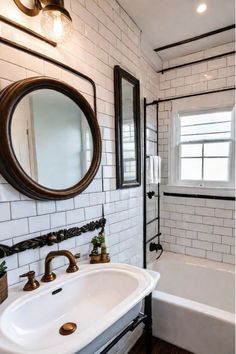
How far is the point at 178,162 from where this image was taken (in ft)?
8.15

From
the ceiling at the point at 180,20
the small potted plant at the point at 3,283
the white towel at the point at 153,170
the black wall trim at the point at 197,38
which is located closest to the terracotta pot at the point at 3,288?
the small potted plant at the point at 3,283

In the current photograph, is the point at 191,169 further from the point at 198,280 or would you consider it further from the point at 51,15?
the point at 51,15

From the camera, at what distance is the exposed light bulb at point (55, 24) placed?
99 cm

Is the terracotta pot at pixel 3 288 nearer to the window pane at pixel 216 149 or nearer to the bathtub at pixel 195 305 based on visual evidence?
the bathtub at pixel 195 305

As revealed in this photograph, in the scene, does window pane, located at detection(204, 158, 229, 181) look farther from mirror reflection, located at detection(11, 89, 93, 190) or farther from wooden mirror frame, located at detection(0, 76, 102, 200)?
wooden mirror frame, located at detection(0, 76, 102, 200)

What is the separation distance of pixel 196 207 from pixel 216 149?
2.21ft

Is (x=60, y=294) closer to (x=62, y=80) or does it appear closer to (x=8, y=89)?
(x=8, y=89)

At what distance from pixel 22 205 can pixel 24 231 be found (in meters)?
0.12

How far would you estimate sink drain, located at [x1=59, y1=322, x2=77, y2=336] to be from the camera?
0.91 metres

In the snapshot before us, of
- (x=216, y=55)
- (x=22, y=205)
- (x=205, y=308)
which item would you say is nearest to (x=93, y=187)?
(x=22, y=205)

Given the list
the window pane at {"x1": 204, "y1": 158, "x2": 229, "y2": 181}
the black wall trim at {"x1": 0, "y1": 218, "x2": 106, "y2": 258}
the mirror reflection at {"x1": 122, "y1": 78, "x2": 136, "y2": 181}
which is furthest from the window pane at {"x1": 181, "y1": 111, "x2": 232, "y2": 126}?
the black wall trim at {"x1": 0, "y1": 218, "x2": 106, "y2": 258}

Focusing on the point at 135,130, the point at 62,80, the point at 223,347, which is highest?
the point at 62,80

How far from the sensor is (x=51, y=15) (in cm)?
99

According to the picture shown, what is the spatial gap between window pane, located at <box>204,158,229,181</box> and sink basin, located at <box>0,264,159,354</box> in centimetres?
149
